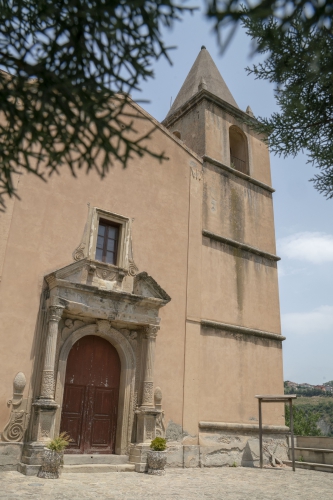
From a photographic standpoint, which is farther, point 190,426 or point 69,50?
point 190,426

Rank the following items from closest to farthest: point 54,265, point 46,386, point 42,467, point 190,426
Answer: point 42,467, point 46,386, point 54,265, point 190,426

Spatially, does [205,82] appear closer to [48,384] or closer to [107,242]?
[107,242]

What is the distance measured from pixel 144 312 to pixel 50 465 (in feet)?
13.1

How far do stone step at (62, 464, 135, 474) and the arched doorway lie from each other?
28.2 inches

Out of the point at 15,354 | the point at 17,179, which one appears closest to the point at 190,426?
the point at 15,354

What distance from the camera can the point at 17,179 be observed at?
33.1ft

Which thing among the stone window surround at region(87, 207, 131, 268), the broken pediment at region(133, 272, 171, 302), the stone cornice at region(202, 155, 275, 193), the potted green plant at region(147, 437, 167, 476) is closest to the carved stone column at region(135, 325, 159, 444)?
the potted green plant at region(147, 437, 167, 476)

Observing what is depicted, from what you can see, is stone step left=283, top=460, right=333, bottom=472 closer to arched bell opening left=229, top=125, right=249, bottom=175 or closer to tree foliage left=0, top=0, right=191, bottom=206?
arched bell opening left=229, top=125, right=249, bottom=175

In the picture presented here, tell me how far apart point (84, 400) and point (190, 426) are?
2.78m

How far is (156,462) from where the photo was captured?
9.27m

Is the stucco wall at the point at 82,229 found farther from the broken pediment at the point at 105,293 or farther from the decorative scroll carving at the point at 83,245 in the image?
the broken pediment at the point at 105,293

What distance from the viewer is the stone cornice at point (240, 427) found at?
1130 cm

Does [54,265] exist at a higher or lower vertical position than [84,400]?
higher

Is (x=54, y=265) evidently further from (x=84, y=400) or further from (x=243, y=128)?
(x=243, y=128)
